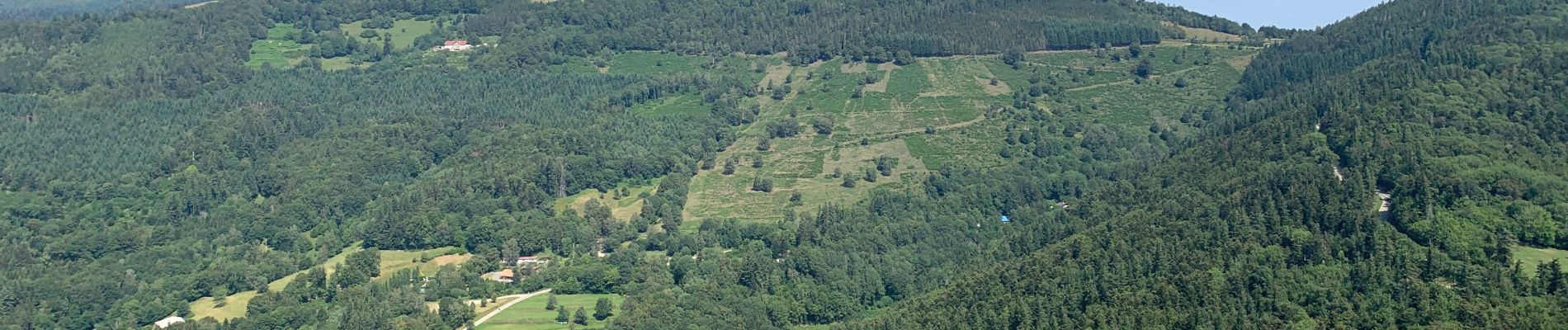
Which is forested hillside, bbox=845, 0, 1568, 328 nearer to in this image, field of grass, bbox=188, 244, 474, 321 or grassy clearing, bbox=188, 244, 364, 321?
field of grass, bbox=188, 244, 474, 321

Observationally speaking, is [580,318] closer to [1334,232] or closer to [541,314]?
[541,314]

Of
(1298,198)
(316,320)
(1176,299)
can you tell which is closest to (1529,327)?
(1176,299)

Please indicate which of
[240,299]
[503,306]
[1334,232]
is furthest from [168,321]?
[1334,232]

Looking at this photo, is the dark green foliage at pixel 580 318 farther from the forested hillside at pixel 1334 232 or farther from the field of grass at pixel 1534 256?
the field of grass at pixel 1534 256

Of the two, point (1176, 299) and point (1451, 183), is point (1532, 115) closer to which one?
point (1451, 183)

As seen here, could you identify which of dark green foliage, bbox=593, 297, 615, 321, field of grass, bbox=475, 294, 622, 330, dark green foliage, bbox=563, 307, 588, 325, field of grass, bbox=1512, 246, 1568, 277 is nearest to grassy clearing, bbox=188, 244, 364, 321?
field of grass, bbox=475, 294, 622, 330

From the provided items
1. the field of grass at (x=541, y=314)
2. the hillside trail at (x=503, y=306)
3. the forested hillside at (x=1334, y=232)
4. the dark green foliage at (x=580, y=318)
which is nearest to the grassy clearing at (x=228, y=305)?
the hillside trail at (x=503, y=306)
